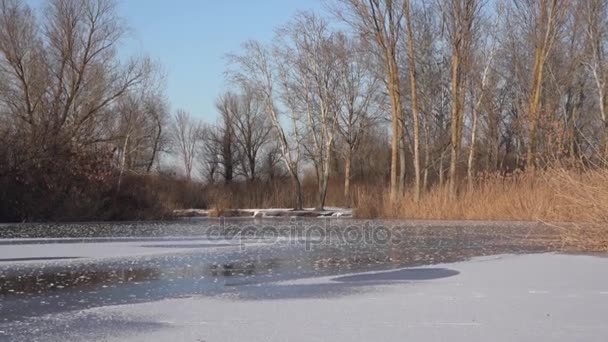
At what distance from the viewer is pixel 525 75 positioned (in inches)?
1248

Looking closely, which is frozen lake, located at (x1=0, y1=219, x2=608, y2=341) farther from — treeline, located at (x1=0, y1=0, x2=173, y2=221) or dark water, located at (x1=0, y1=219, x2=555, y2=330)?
treeline, located at (x1=0, y1=0, x2=173, y2=221)

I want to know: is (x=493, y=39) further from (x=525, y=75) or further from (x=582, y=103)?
(x=582, y=103)

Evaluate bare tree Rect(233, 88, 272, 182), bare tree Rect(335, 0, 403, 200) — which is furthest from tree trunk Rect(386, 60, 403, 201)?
bare tree Rect(233, 88, 272, 182)

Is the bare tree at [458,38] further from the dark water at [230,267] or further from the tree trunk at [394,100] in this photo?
the dark water at [230,267]

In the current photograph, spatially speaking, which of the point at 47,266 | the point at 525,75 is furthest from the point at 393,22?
the point at 47,266

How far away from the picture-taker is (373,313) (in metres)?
4.50

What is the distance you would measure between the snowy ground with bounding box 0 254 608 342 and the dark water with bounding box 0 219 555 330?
0.69ft

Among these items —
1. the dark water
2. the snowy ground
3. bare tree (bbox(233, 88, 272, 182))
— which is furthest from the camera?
bare tree (bbox(233, 88, 272, 182))

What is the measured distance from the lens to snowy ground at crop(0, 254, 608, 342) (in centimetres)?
388

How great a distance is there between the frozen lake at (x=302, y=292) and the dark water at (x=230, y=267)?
0.02 m

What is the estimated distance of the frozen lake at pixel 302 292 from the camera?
4.01 metres

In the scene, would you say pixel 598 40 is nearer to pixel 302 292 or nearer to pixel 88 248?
pixel 88 248

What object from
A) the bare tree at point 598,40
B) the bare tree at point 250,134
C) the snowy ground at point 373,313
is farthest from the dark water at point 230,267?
the bare tree at point 250,134

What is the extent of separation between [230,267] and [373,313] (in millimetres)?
3116
